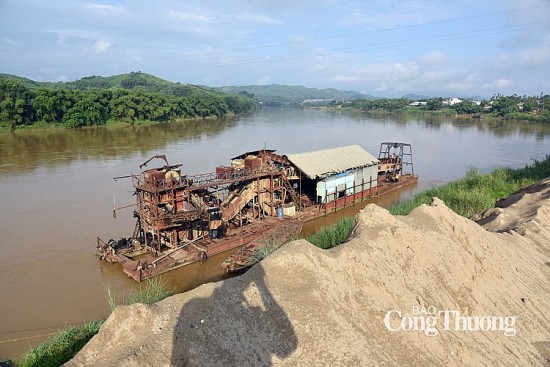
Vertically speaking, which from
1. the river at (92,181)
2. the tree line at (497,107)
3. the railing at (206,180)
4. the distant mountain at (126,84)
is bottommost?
the river at (92,181)

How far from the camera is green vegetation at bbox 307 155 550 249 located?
1328 cm

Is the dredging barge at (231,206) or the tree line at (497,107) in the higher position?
the tree line at (497,107)

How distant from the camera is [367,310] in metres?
8.58

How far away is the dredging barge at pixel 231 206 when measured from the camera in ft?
58.9

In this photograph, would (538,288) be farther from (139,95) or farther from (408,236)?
(139,95)

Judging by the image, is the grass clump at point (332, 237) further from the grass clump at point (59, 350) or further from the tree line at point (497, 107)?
the tree line at point (497, 107)

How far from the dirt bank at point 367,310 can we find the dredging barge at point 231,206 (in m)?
7.70

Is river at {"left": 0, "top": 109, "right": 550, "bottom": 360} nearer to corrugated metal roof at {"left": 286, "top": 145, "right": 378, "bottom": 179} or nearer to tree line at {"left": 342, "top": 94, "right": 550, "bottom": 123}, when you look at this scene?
corrugated metal roof at {"left": 286, "top": 145, "right": 378, "bottom": 179}

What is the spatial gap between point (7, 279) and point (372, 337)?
1587 cm

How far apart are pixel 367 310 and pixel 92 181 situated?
28.5 metres

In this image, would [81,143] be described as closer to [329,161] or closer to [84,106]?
[84,106]

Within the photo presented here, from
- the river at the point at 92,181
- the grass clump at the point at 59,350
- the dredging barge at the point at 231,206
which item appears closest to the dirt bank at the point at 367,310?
the grass clump at the point at 59,350

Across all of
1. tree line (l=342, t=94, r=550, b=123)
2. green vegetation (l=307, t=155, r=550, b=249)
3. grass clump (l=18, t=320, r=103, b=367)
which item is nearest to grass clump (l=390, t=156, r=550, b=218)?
green vegetation (l=307, t=155, r=550, b=249)

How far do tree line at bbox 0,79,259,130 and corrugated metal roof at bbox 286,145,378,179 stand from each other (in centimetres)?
4873
